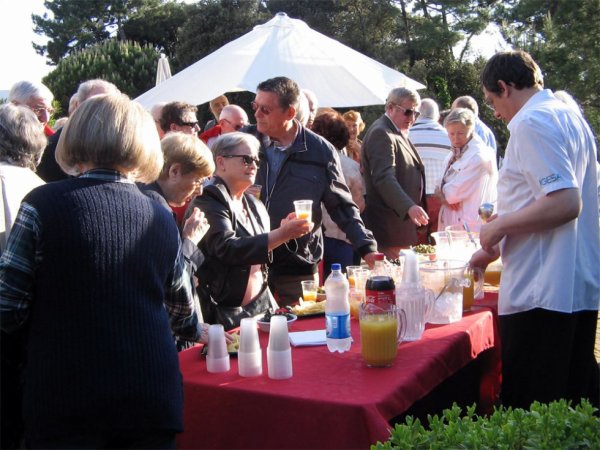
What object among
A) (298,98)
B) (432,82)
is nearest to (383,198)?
(298,98)

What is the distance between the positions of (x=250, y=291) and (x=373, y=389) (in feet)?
3.89

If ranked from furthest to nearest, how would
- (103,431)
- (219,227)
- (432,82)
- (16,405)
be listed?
(432,82)
(219,227)
(16,405)
(103,431)

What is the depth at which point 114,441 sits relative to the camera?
6.17 ft

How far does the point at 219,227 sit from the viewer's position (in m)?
3.24

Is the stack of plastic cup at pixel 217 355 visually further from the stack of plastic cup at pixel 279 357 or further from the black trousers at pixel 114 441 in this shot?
the black trousers at pixel 114 441

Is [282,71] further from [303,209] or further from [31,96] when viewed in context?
[303,209]

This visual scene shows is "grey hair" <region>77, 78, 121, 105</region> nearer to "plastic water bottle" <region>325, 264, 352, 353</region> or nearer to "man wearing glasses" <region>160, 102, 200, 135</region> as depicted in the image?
"man wearing glasses" <region>160, 102, 200, 135</region>

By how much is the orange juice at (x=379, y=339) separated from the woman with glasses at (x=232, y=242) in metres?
0.85

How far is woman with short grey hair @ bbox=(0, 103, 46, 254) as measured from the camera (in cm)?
287

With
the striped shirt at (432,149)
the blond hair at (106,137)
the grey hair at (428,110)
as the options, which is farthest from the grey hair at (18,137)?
the grey hair at (428,110)

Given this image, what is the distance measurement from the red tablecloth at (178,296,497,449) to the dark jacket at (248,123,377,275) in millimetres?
1362

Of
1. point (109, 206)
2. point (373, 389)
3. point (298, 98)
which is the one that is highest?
point (298, 98)

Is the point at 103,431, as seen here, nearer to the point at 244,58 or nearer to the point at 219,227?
the point at 219,227

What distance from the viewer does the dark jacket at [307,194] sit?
409cm
